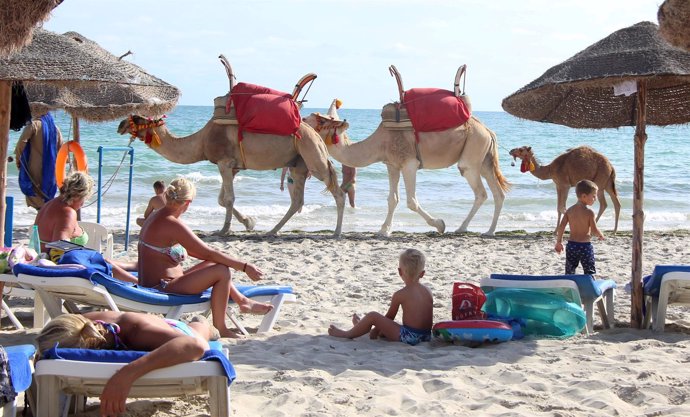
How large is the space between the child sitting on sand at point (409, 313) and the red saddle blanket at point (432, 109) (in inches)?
262

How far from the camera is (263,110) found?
497 inches

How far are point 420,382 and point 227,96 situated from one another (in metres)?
7.95

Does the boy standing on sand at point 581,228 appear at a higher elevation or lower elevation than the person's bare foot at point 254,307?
higher

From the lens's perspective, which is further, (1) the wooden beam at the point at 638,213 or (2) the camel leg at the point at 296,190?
(2) the camel leg at the point at 296,190

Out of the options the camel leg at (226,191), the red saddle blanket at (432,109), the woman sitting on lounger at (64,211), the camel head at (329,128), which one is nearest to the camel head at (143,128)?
the camel leg at (226,191)

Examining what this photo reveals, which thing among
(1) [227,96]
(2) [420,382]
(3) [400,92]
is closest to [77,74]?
(2) [420,382]

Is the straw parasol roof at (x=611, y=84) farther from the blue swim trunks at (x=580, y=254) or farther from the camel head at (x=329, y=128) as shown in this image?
the camel head at (x=329, y=128)

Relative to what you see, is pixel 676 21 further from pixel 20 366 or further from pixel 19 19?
pixel 20 366

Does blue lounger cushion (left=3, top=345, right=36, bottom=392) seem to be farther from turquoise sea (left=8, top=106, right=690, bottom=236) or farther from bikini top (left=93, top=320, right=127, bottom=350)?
turquoise sea (left=8, top=106, right=690, bottom=236)

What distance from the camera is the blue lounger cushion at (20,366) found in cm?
410

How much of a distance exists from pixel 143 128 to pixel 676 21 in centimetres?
905

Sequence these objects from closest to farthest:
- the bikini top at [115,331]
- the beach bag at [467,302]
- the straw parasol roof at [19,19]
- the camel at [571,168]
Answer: the bikini top at [115,331] < the straw parasol roof at [19,19] < the beach bag at [467,302] < the camel at [571,168]

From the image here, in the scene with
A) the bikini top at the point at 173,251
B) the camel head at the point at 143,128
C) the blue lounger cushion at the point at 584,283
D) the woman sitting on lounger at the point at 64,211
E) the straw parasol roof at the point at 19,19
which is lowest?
the blue lounger cushion at the point at 584,283

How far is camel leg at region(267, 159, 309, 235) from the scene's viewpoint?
13539mm
